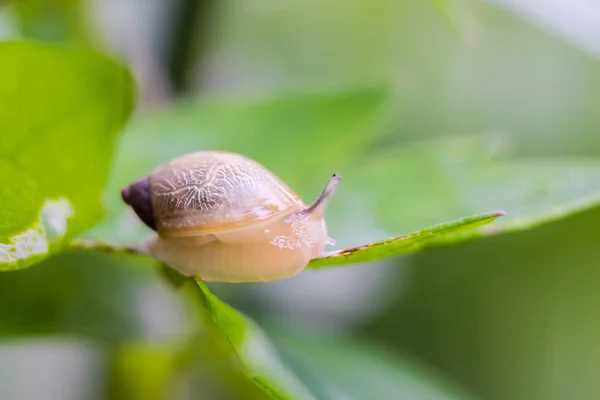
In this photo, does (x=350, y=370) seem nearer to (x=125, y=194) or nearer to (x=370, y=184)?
(x=370, y=184)

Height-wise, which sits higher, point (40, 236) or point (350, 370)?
point (40, 236)

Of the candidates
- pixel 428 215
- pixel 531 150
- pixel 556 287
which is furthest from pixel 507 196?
pixel 531 150

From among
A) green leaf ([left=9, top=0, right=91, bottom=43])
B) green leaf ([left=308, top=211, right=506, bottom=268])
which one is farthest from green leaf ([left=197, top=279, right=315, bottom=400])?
green leaf ([left=9, top=0, right=91, bottom=43])

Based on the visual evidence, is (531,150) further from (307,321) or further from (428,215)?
(428,215)

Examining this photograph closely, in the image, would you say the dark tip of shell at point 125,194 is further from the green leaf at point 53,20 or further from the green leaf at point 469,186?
the green leaf at point 53,20

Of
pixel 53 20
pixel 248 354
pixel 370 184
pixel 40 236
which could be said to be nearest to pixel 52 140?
pixel 40 236

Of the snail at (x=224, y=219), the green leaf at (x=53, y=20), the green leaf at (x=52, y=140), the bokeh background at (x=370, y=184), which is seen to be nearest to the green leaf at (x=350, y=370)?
the bokeh background at (x=370, y=184)
